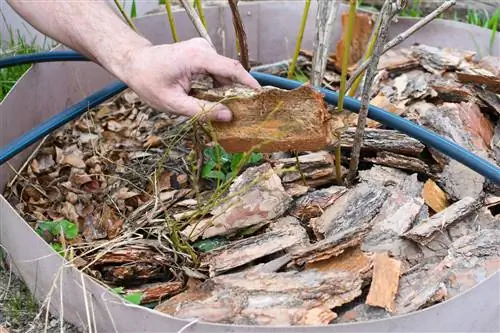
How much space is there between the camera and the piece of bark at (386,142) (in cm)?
160

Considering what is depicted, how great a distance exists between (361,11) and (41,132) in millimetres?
1106

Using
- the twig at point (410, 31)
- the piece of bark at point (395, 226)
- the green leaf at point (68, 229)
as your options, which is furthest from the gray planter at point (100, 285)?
the twig at point (410, 31)

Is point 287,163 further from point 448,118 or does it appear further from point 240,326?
point 240,326

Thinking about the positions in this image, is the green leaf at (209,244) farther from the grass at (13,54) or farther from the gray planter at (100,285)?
the grass at (13,54)

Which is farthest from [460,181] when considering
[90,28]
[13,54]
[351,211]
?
[13,54]

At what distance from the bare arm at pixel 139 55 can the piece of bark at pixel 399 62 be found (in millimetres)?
750

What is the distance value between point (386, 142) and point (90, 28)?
0.70m

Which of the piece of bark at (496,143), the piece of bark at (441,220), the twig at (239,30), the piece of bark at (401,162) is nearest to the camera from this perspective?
the piece of bark at (441,220)

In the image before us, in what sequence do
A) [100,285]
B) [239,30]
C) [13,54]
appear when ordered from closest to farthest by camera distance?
[100,285] < [239,30] < [13,54]

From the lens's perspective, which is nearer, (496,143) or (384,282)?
(384,282)

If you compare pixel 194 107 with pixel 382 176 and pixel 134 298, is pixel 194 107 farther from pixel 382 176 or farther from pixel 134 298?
pixel 382 176

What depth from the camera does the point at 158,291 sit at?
137 cm

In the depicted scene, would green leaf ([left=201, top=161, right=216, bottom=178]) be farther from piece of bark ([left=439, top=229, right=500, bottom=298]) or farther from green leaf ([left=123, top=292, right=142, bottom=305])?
piece of bark ([left=439, top=229, right=500, bottom=298])

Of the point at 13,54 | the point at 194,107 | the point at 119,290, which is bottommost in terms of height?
the point at 119,290
